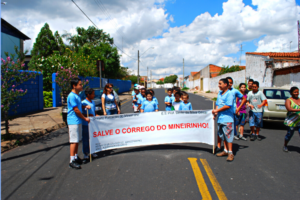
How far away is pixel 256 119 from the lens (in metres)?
→ 6.66

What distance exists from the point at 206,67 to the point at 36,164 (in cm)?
4662

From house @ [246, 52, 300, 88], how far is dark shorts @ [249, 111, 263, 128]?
33.2 feet

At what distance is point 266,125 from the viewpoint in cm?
911

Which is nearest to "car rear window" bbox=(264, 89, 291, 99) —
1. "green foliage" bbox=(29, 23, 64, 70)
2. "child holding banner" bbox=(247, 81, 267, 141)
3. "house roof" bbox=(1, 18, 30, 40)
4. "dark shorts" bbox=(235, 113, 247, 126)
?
"child holding banner" bbox=(247, 81, 267, 141)

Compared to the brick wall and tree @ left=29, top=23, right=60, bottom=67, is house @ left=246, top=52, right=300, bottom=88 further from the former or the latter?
Result: tree @ left=29, top=23, right=60, bottom=67

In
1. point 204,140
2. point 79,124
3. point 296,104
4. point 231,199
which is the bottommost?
point 231,199

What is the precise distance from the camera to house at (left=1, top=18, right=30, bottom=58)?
23877mm

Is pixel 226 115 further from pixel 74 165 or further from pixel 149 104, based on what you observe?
pixel 74 165

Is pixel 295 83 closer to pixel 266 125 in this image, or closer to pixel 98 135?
pixel 266 125

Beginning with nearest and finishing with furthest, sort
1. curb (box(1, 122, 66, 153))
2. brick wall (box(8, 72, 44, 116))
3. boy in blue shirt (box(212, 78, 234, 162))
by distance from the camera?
boy in blue shirt (box(212, 78, 234, 162))
curb (box(1, 122, 66, 153))
brick wall (box(8, 72, 44, 116))

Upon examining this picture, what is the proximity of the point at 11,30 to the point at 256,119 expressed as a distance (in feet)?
91.9

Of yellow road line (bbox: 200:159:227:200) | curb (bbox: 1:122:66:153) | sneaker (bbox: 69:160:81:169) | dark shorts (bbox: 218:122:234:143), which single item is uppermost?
dark shorts (bbox: 218:122:234:143)

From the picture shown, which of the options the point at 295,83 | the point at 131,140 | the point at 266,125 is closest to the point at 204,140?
the point at 131,140

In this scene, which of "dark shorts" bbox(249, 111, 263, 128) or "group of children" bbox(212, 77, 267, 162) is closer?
"group of children" bbox(212, 77, 267, 162)
